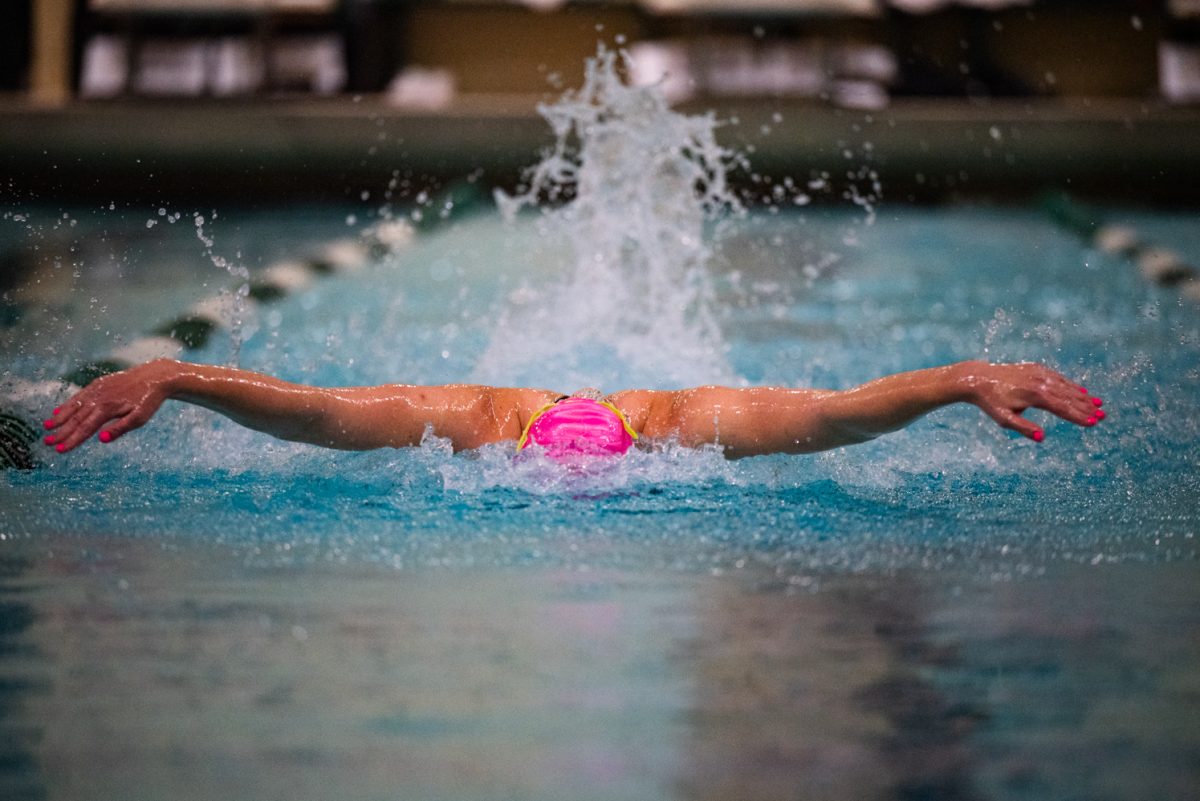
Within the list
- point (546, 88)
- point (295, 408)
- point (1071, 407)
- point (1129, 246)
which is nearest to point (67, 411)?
point (295, 408)

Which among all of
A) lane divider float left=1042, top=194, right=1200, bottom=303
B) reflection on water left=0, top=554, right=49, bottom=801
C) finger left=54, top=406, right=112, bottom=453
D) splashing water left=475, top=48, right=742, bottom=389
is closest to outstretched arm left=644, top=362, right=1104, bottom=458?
finger left=54, top=406, right=112, bottom=453

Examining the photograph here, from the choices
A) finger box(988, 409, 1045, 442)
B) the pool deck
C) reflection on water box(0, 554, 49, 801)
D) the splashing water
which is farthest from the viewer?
the pool deck

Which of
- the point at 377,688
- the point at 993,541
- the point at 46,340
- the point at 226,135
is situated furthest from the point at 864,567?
the point at 226,135

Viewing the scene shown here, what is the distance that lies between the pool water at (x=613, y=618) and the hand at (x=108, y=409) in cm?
18

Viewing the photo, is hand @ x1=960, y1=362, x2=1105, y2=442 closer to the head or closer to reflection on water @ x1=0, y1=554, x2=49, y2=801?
the head

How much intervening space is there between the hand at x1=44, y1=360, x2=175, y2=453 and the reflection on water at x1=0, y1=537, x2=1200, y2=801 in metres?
0.18

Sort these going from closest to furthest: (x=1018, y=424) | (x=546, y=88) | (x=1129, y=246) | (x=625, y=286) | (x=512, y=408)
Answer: (x=1018, y=424) < (x=512, y=408) < (x=625, y=286) < (x=1129, y=246) < (x=546, y=88)

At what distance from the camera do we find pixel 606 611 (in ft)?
6.01

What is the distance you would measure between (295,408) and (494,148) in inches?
269

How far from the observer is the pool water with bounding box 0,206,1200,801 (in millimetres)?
1396

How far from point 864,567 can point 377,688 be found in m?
0.77

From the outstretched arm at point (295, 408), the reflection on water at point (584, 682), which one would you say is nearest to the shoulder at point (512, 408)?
the outstretched arm at point (295, 408)

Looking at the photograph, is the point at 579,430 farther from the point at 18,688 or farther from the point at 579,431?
the point at 18,688

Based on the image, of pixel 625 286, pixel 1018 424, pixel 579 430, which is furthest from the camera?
pixel 625 286
